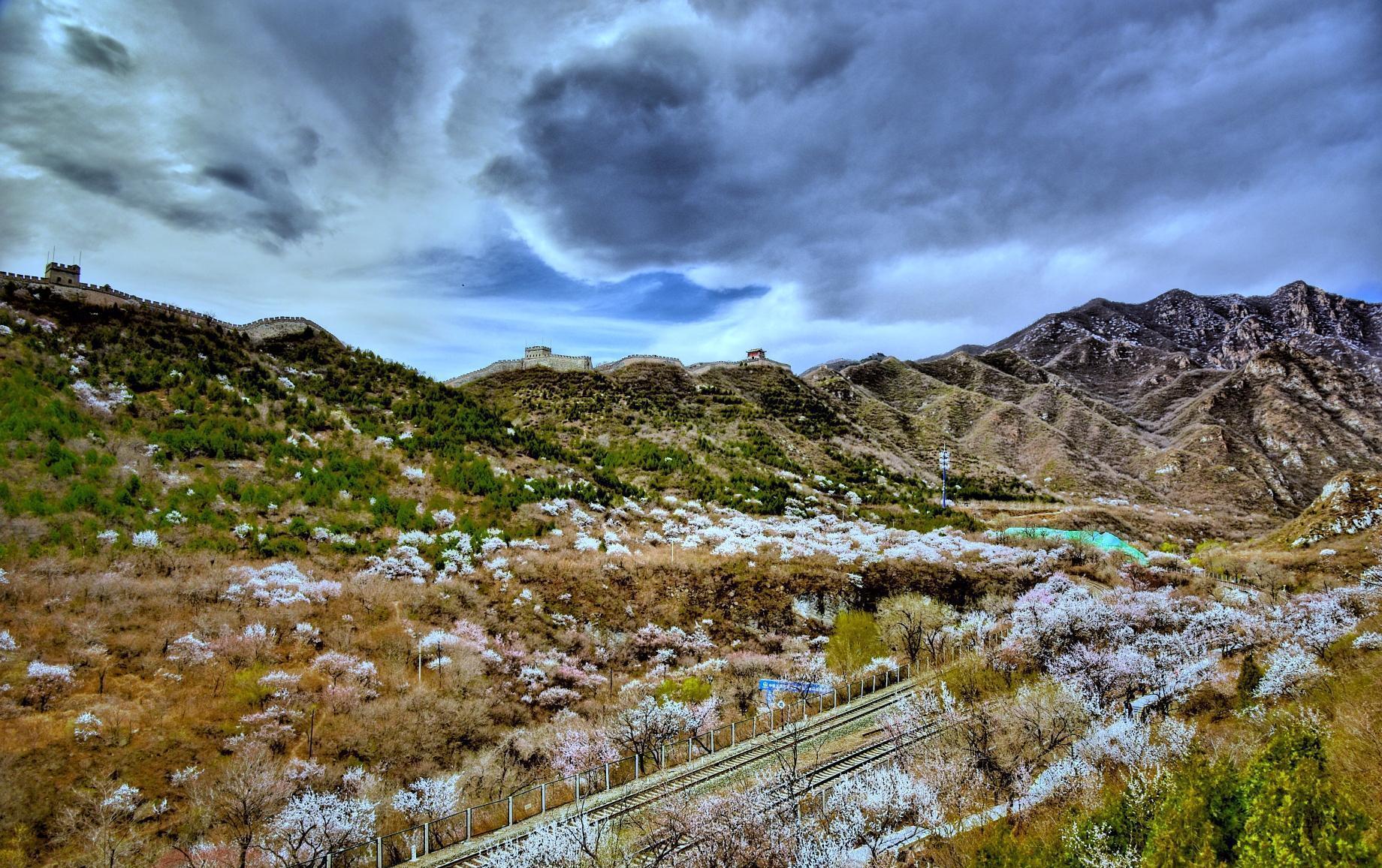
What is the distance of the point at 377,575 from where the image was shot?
2762 cm

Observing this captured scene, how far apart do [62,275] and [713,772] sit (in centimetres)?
4693

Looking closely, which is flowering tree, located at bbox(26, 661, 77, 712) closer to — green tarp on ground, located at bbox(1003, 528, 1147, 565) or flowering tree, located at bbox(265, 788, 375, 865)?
flowering tree, located at bbox(265, 788, 375, 865)

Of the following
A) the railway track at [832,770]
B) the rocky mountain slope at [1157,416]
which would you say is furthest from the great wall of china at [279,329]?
the railway track at [832,770]

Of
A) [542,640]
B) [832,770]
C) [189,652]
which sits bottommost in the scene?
[832,770]

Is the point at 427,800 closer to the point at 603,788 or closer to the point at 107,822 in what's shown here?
the point at 603,788

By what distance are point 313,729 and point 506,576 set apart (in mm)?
12259

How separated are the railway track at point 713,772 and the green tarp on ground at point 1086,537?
112 ft

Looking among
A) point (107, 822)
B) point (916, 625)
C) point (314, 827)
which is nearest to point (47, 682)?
point (107, 822)

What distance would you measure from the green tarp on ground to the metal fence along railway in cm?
3450

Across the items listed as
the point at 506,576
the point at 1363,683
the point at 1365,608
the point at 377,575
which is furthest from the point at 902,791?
the point at 1365,608

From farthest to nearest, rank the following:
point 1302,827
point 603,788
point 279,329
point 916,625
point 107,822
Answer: point 279,329 → point 916,625 → point 603,788 → point 107,822 → point 1302,827

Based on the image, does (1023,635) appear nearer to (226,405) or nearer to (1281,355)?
(226,405)

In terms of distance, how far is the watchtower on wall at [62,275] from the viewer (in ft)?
124

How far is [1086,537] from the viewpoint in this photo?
2136 inches
